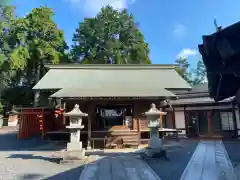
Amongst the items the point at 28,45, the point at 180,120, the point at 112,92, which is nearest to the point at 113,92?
the point at 112,92

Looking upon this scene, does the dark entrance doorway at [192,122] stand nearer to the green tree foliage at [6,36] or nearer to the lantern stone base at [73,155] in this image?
the lantern stone base at [73,155]

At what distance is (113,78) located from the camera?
13.9 metres

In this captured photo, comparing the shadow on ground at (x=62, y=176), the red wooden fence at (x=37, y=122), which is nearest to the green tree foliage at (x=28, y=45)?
the red wooden fence at (x=37, y=122)

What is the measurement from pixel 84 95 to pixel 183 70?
105ft

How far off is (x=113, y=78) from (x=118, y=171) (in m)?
8.42

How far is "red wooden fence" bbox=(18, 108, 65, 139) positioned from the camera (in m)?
14.5

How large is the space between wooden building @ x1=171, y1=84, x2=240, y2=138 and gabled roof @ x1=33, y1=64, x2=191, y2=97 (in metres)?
3.81

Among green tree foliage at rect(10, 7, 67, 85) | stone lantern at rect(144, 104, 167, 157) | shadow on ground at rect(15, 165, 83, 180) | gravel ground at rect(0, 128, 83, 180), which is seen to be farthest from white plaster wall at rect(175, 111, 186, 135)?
green tree foliage at rect(10, 7, 67, 85)

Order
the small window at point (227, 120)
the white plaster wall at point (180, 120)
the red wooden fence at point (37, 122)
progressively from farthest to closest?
the white plaster wall at point (180, 120) < the small window at point (227, 120) < the red wooden fence at point (37, 122)

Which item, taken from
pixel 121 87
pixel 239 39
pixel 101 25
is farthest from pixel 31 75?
pixel 239 39

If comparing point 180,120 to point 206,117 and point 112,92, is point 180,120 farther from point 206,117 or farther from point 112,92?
point 112,92

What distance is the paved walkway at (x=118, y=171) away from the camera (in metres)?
5.48

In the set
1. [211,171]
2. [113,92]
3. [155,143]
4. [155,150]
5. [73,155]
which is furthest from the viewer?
[113,92]

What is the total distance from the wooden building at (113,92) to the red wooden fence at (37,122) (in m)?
3.14
